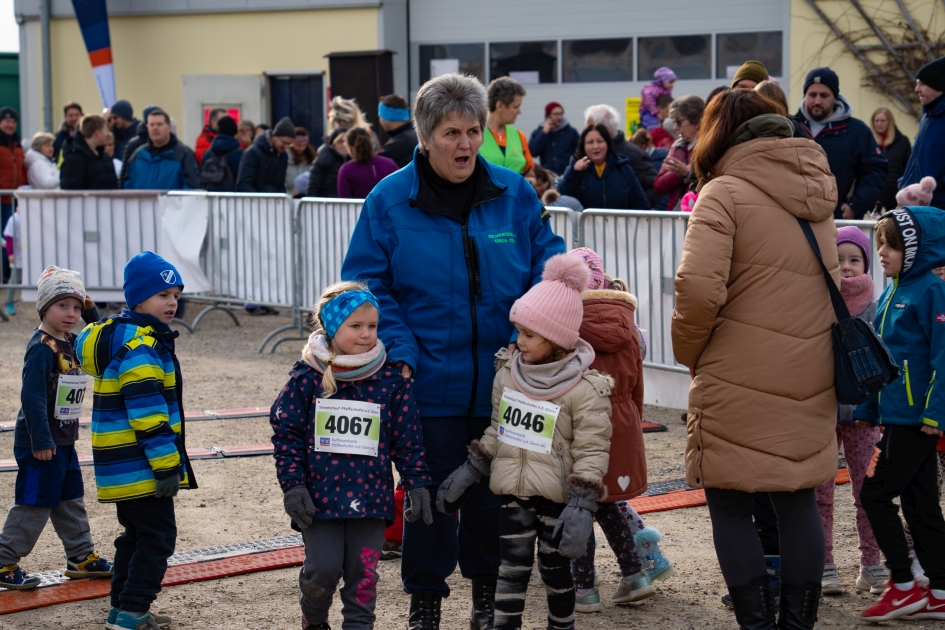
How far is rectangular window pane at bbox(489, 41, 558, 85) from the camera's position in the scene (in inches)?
773

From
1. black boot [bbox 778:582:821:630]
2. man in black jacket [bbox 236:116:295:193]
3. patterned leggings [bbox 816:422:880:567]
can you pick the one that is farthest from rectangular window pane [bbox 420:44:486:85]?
black boot [bbox 778:582:821:630]

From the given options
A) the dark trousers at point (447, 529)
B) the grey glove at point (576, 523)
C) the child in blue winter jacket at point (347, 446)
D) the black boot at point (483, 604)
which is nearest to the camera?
the grey glove at point (576, 523)

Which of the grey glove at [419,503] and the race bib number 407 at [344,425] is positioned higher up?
the race bib number 407 at [344,425]

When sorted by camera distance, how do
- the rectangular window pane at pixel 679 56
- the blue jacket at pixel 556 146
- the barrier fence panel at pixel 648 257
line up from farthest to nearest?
the rectangular window pane at pixel 679 56 → the blue jacket at pixel 556 146 → the barrier fence panel at pixel 648 257

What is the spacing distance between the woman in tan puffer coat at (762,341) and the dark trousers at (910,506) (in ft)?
1.96

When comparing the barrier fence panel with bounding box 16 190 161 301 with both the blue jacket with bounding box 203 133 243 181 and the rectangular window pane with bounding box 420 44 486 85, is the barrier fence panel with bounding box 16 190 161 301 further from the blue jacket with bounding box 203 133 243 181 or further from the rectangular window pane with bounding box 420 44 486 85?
the rectangular window pane with bounding box 420 44 486 85

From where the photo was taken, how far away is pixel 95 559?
5.03 metres

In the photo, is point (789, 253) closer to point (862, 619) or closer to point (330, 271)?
point (862, 619)

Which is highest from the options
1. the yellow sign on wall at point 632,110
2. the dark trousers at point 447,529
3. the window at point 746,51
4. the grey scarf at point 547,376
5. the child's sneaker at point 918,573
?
the window at point 746,51

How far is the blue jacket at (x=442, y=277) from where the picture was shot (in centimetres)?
405

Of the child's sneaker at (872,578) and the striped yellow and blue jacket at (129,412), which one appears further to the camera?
the child's sneaker at (872,578)

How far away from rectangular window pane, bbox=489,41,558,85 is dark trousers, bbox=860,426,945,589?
51.4 ft

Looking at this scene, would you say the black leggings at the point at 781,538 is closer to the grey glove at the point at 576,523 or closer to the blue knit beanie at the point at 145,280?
the grey glove at the point at 576,523

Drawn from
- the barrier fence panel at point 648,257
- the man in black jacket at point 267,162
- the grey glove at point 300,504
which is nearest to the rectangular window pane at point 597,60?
the man in black jacket at point 267,162
